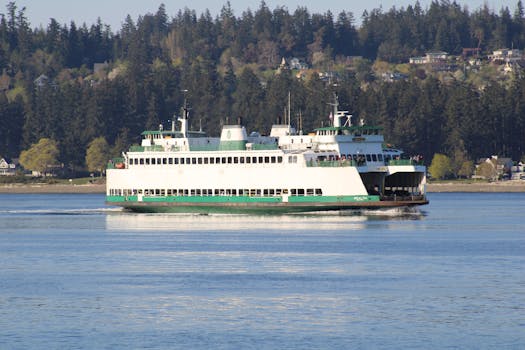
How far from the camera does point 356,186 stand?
88.1 metres

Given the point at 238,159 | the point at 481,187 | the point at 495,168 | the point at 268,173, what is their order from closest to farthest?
the point at 268,173, the point at 238,159, the point at 481,187, the point at 495,168

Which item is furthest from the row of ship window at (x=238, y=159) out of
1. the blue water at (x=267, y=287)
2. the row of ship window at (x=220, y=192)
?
the blue water at (x=267, y=287)

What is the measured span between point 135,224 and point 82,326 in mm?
49487

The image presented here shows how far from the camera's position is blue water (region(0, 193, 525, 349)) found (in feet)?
128

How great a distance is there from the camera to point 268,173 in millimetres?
93125

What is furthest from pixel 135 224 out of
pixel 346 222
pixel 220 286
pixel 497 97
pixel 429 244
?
pixel 497 97

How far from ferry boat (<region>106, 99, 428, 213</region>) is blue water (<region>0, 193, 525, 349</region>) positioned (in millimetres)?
6356

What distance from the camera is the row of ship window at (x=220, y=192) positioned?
91.7 metres

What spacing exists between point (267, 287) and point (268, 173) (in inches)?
1721

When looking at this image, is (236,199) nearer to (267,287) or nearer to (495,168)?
(267,287)

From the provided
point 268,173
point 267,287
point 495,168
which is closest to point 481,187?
point 495,168

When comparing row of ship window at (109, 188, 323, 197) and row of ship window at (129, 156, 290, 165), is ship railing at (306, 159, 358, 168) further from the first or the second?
row of ship window at (109, 188, 323, 197)

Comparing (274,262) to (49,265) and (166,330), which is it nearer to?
(49,265)

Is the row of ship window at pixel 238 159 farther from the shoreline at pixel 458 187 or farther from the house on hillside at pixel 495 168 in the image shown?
the house on hillside at pixel 495 168
